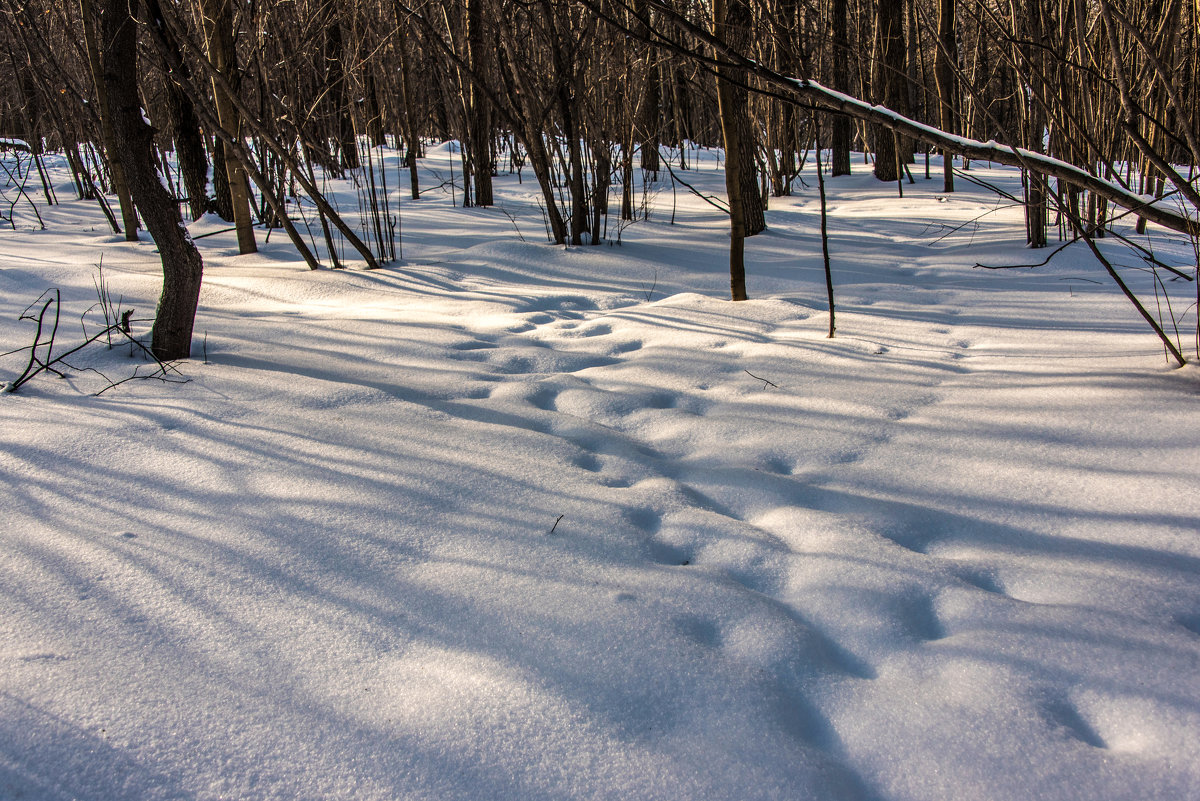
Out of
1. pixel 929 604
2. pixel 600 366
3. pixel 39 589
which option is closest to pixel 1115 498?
pixel 929 604

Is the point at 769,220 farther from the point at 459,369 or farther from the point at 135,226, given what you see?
the point at 135,226

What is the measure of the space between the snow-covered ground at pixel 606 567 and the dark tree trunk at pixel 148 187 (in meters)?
0.14

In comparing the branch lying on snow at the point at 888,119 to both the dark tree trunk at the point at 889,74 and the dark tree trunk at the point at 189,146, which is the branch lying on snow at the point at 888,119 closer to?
the dark tree trunk at the point at 189,146

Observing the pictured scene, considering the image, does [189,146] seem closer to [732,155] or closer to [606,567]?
[732,155]

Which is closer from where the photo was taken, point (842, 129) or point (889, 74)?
point (889, 74)

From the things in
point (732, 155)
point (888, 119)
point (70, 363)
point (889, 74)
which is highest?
point (889, 74)

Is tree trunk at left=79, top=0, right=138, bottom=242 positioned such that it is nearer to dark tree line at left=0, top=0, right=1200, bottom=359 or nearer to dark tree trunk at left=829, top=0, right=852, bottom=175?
dark tree line at left=0, top=0, right=1200, bottom=359

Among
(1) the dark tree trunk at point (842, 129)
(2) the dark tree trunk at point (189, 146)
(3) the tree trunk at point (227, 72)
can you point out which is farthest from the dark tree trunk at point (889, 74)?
(2) the dark tree trunk at point (189, 146)

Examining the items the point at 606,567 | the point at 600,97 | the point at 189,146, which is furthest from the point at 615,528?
the point at 189,146

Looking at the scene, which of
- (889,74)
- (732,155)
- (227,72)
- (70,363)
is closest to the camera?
(70,363)

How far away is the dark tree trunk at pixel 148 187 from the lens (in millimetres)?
2105

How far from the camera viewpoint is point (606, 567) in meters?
1.41

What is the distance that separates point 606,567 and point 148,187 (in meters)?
1.82

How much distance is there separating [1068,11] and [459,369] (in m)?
3.24
